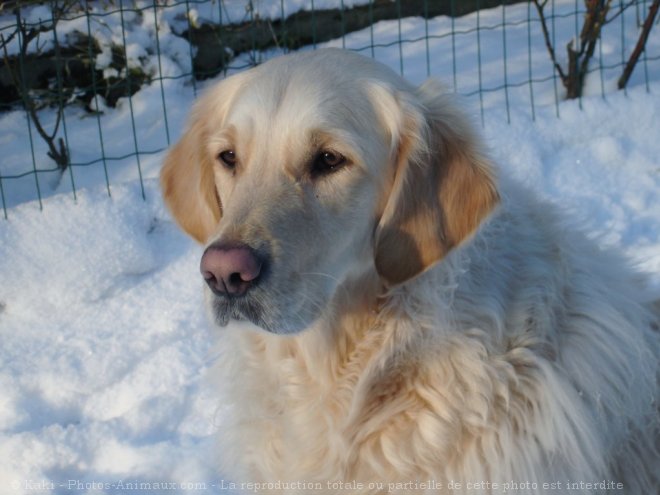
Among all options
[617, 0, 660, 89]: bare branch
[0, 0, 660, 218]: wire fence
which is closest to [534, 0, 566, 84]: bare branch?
[0, 0, 660, 218]: wire fence

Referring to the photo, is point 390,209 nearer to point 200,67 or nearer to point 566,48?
point 200,67

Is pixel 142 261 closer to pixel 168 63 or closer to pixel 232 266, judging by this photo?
pixel 168 63

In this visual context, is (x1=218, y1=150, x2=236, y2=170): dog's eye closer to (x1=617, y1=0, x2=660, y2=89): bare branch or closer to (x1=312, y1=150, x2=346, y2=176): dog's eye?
(x1=312, y1=150, x2=346, y2=176): dog's eye

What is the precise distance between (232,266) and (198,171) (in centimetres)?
69

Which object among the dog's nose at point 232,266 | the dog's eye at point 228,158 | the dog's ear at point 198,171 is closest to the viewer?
the dog's nose at point 232,266

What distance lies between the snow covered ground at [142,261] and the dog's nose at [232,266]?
0.89 meters

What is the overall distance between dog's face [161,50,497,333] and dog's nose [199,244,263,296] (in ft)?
0.06

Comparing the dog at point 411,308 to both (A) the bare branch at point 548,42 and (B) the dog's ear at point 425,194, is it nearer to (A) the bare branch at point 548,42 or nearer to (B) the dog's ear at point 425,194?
(B) the dog's ear at point 425,194

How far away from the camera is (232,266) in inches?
98.3

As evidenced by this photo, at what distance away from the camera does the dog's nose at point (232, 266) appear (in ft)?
8.18

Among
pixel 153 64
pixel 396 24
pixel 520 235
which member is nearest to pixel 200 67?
pixel 153 64

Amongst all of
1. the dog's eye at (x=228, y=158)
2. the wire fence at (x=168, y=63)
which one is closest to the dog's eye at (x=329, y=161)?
the dog's eye at (x=228, y=158)

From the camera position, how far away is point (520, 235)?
2986 millimetres

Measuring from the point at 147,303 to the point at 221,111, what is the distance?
2.16m
